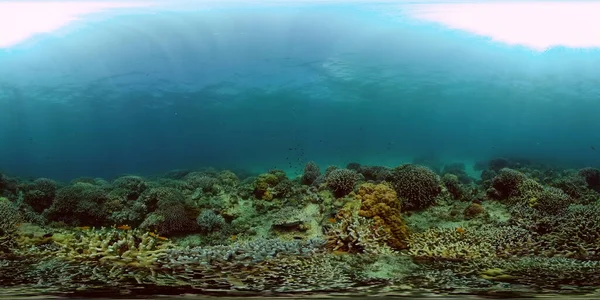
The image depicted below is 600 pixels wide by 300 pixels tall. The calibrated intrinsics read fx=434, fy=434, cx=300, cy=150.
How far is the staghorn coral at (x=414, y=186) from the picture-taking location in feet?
14.5

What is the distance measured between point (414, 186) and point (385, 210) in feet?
1.92

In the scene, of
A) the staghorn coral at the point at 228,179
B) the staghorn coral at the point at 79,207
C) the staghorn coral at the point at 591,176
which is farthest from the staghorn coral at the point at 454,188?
the staghorn coral at the point at 79,207

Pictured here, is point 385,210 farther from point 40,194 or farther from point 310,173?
point 40,194

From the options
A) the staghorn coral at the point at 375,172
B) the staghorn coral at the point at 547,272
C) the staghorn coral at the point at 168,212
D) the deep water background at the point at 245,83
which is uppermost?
the deep water background at the point at 245,83

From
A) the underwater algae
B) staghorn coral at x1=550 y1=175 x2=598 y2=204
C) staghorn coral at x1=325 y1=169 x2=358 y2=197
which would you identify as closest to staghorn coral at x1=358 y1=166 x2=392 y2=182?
the underwater algae

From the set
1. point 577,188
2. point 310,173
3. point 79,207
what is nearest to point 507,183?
point 577,188

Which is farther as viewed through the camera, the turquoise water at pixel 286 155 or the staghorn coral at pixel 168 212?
the staghorn coral at pixel 168 212

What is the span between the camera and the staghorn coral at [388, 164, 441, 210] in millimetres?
4414

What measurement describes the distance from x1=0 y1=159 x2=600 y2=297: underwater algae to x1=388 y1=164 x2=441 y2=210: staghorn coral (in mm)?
12

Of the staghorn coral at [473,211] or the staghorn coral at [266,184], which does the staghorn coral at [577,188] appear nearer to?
the staghorn coral at [473,211]

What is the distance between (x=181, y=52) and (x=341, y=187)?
2532 mm

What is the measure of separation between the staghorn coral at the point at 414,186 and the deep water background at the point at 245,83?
2.27 feet

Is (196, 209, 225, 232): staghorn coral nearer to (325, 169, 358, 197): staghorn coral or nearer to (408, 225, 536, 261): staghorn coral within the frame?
(325, 169, 358, 197): staghorn coral

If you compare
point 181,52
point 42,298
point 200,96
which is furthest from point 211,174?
point 42,298
